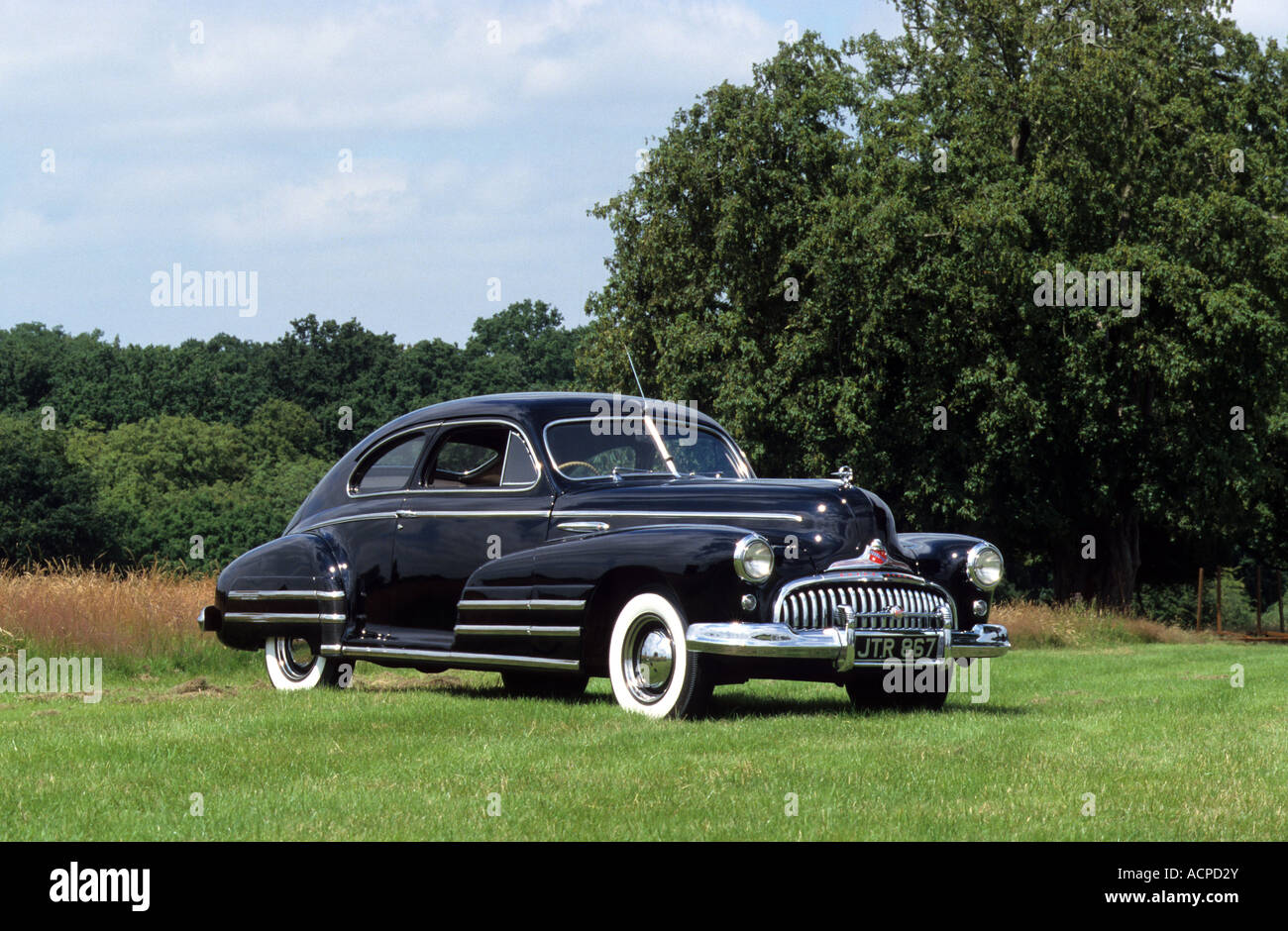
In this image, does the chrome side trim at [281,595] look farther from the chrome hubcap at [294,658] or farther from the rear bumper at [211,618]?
the chrome hubcap at [294,658]

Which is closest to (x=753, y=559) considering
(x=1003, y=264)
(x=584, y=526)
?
(x=584, y=526)

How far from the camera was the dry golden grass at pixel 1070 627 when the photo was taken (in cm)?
2688

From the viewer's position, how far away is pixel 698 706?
9.05m

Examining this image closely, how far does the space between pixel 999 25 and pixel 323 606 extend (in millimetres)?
27782

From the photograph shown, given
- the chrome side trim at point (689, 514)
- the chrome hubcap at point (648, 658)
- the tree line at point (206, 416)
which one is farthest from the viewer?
the tree line at point (206, 416)

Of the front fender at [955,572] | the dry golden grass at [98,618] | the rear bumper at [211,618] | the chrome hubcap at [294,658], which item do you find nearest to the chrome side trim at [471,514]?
the chrome hubcap at [294,658]

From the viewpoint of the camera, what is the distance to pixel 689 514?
992cm

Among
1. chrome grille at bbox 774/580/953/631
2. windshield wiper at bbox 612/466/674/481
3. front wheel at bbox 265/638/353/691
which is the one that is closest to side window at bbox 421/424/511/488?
windshield wiper at bbox 612/466/674/481

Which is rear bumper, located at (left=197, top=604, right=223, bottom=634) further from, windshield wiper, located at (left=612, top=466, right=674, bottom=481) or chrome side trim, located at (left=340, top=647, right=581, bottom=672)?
windshield wiper, located at (left=612, top=466, right=674, bottom=481)

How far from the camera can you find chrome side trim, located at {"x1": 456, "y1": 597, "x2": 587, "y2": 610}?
966 centimetres

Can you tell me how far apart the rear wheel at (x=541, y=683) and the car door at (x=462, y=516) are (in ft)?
3.94

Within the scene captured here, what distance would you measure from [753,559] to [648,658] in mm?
989

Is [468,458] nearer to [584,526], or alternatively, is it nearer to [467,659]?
[584,526]
